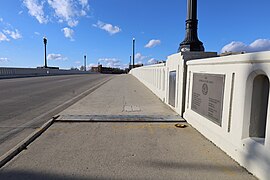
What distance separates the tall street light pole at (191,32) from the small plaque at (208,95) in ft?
4.50

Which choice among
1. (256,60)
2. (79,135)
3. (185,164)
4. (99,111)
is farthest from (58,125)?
(256,60)

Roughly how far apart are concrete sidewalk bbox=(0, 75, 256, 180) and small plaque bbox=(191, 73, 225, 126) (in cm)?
54

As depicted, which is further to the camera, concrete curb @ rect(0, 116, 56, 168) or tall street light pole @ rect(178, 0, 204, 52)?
tall street light pole @ rect(178, 0, 204, 52)

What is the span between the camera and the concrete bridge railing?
9.83 ft

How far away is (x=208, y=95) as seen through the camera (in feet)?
15.3

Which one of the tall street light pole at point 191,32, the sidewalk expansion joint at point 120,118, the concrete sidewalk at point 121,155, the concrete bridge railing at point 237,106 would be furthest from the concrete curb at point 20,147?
the tall street light pole at point 191,32

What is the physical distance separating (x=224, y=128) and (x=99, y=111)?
4.27 meters

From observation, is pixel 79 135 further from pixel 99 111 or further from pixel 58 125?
pixel 99 111

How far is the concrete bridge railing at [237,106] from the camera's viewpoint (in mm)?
2996

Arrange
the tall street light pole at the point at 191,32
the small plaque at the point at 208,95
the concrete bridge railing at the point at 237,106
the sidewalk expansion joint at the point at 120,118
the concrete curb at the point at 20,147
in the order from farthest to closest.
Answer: the tall street light pole at the point at 191,32
the sidewalk expansion joint at the point at 120,118
the small plaque at the point at 208,95
the concrete curb at the point at 20,147
the concrete bridge railing at the point at 237,106

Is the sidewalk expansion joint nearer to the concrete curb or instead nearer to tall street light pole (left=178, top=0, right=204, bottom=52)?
the concrete curb

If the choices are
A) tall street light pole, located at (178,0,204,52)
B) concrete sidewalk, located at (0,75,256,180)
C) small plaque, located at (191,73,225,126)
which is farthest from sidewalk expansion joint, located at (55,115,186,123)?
tall street light pole, located at (178,0,204,52)

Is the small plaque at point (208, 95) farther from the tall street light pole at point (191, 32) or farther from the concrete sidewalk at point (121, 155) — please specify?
the tall street light pole at point (191, 32)

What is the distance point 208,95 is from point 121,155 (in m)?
2.29
